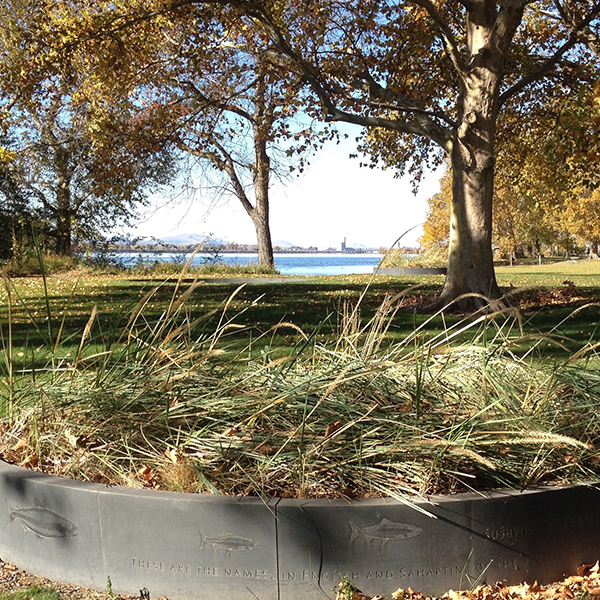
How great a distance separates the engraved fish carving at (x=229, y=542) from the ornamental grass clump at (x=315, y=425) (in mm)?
208

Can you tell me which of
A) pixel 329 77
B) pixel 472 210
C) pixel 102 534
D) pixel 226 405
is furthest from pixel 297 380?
pixel 329 77

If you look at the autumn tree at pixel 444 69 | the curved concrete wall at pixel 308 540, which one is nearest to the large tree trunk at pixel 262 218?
the autumn tree at pixel 444 69

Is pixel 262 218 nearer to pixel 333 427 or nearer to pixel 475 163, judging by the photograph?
pixel 475 163

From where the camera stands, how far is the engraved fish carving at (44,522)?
119 inches

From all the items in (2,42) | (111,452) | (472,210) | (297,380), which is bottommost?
(111,452)

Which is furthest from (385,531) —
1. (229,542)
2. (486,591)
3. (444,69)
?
(444,69)

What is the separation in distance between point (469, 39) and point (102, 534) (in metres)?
10.1

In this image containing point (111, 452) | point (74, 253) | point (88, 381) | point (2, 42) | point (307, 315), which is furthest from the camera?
point (74, 253)

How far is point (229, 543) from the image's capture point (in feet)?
9.06

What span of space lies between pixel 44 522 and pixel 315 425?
51.8 inches

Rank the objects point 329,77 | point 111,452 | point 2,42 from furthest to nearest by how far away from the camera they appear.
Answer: point 2,42 < point 329,77 < point 111,452

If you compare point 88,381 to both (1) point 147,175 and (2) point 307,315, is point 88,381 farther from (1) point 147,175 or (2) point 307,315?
(1) point 147,175

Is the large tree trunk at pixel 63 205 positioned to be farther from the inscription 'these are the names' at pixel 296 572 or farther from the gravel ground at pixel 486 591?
the inscription 'these are the names' at pixel 296 572

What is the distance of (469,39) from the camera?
35.4ft
